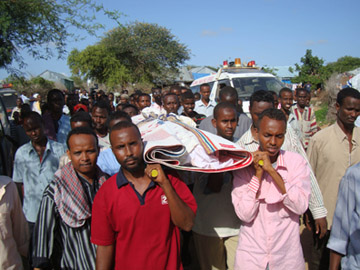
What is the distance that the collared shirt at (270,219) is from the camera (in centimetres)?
206

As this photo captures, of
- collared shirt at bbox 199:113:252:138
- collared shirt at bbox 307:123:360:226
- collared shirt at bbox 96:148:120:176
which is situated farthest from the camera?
collared shirt at bbox 199:113:252:138

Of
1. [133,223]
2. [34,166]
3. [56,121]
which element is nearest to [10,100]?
[56,121]

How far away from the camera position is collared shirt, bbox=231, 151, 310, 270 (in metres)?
2.06

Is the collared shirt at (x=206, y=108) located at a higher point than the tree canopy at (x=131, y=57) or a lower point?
lower

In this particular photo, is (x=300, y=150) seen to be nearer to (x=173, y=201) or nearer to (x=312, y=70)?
(x=173, y=201)

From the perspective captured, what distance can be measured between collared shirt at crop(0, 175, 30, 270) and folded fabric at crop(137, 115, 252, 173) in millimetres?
1043

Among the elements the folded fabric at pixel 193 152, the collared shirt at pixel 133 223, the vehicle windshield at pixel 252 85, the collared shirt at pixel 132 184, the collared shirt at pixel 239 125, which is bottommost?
the collared shirt at pixel 133 223

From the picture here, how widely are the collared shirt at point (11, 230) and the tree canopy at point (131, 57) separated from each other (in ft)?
86.2

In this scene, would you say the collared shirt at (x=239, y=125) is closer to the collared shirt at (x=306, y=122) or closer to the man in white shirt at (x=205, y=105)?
Result: the collared shirt at (x=306, y=122)

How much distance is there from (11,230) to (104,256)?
74 centimetres

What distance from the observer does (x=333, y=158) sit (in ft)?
10.1

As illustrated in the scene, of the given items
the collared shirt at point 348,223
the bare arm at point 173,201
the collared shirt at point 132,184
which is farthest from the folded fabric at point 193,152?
the collared shirt at point 348,223

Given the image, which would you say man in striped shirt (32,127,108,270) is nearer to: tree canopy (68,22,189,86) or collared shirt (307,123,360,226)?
collared shirt (307,123,360,226)

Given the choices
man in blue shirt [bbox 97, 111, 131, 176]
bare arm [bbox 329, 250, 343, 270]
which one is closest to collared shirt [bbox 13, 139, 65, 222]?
man in blue shirt [bbox 97, 111, 131, 176]
